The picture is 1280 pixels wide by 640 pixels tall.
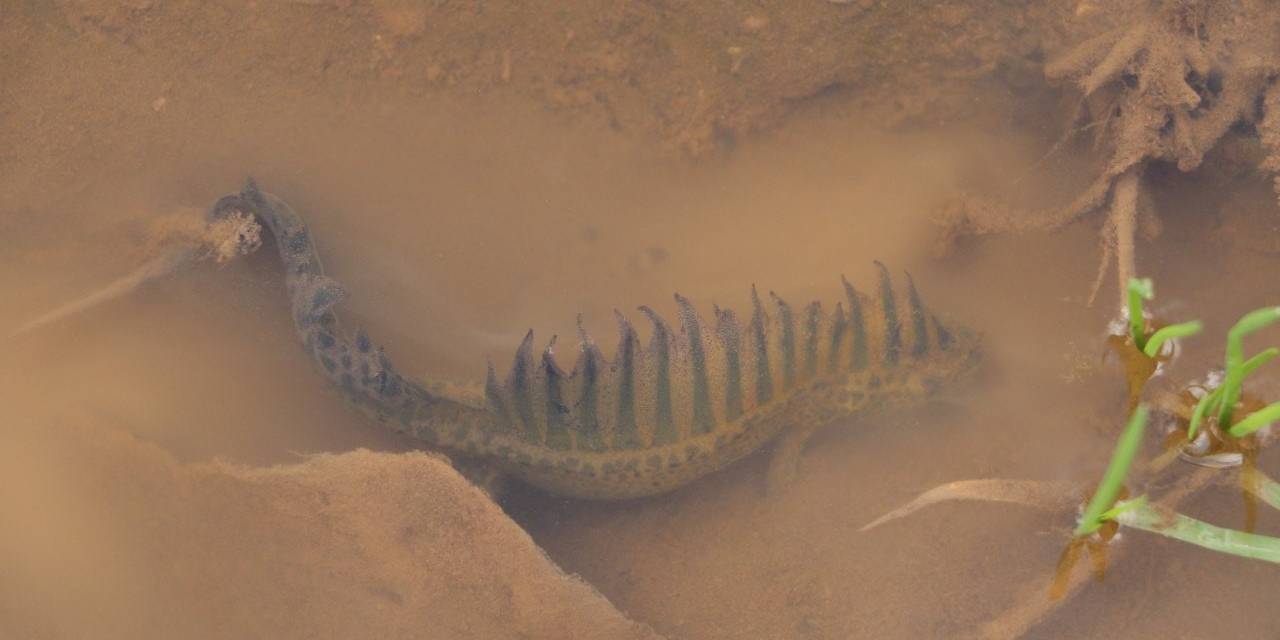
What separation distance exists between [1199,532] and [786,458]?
1609 mm

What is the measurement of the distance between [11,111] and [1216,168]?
545cm

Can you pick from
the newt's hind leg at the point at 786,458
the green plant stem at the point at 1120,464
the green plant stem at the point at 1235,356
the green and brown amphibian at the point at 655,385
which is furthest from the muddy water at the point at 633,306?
the green plant stem at the point at 1120,464

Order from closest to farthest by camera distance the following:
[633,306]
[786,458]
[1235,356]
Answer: [1235,356] < [786,458] < [633,306]

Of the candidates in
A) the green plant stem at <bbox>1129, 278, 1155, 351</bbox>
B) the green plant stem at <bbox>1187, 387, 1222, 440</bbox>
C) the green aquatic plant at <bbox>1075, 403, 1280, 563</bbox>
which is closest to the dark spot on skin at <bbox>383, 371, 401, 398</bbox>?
the green aquatic plant at <bbox>1075, 403, 1280, 563</bbox>

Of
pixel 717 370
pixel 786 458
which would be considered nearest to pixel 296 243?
pixel 717 370

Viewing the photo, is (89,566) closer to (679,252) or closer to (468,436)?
(468,436)

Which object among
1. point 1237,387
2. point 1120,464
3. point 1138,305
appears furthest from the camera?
point 1138,305

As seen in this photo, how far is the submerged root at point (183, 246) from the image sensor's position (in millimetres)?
3682

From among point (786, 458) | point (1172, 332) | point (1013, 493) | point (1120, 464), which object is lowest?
point (1013, 493)

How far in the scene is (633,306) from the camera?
164 inches

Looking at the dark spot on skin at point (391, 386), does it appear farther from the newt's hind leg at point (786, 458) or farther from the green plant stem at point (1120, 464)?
the green plant stem at point (1120, 464)

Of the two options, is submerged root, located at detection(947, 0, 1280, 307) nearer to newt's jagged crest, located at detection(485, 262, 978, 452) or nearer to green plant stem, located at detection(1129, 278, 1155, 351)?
green plant stem, located at detection(1129, 278, 1155, 351)

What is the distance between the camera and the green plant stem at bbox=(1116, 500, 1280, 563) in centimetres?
269

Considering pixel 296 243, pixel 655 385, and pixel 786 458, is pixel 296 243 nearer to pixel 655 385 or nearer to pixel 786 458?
pixel 655 385
